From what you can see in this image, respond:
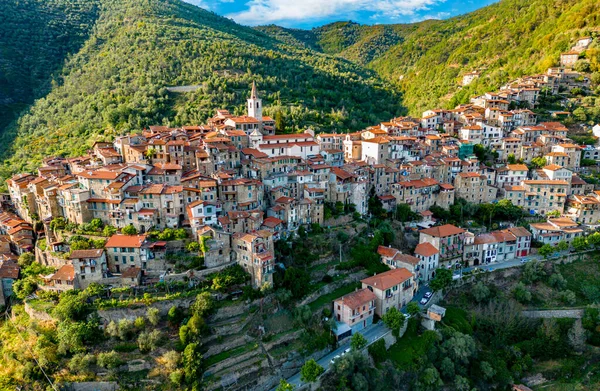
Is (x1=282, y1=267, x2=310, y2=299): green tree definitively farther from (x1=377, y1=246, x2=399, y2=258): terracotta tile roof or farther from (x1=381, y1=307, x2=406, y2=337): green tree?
(x1=377, y1=246, x2=399, y2=258): terracotta tile roof

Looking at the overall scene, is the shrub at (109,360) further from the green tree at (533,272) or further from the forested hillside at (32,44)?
the forested hillside at (32,44)

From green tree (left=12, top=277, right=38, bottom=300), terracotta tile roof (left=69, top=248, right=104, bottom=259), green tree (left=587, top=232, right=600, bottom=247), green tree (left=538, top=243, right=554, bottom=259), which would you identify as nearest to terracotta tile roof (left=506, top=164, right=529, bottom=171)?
green tree (left=587, top=232, right=600, bottom=247)

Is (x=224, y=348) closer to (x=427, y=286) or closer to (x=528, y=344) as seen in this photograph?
(x=427, y=286)

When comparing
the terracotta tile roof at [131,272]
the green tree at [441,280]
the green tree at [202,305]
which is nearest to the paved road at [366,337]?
the green tree at [441,280]

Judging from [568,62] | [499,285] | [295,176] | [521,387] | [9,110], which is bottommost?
[521,387]

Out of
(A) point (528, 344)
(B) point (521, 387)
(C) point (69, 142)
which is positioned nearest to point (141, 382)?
(B) point (521, 387)
